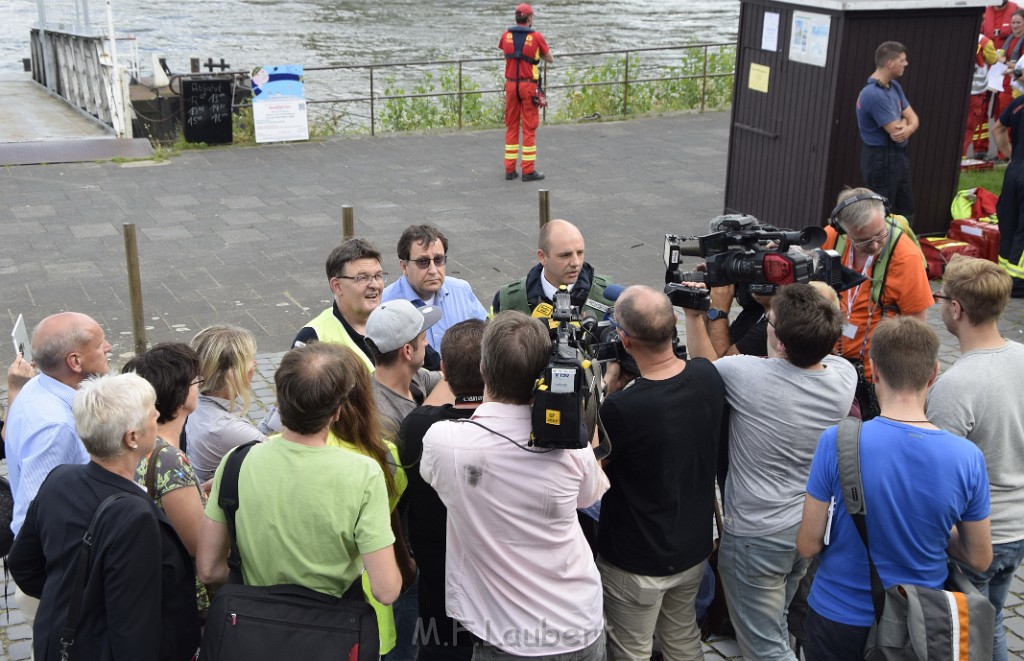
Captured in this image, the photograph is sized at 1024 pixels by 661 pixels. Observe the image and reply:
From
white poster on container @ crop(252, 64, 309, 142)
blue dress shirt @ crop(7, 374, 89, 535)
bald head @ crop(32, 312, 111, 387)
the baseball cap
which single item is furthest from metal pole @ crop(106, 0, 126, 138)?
the baseball cap

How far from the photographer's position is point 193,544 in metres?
3.26

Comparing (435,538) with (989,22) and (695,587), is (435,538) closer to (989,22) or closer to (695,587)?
(695,587)

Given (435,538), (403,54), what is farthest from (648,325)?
(403,54)

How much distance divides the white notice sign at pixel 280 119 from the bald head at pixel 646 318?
11.7 m

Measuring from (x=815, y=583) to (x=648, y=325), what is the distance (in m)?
0.99

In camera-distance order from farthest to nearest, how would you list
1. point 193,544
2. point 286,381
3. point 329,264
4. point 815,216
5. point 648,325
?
point 815,216 < point 329,264 < point 648,325 < point 193,544 < point 286,381

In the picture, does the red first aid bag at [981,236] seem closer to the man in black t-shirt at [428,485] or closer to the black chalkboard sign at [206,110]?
the man in black t-shirt at [428,485]

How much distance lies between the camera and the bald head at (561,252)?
497 cm

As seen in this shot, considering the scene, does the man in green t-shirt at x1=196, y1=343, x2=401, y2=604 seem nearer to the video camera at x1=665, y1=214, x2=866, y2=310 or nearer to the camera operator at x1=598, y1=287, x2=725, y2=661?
the camera operator at x1=598, y1=287, x2=725, y2=661

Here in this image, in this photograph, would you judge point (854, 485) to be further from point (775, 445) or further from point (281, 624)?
point (281, 624)

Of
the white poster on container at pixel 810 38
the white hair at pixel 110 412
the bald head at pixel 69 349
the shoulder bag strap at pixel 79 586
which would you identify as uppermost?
Result: the white poster on container at pixel 810 38

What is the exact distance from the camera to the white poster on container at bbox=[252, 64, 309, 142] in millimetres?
14133

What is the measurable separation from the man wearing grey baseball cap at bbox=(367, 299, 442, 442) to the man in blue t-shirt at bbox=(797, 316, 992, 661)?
56.6 inches

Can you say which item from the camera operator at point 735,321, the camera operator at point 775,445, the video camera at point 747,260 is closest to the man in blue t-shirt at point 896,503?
the camera operator at point 775,445
